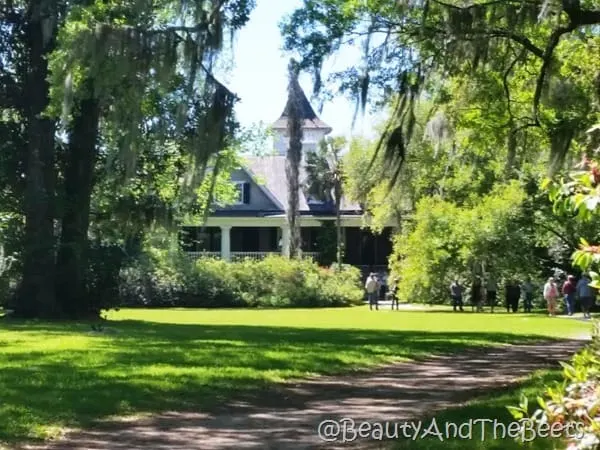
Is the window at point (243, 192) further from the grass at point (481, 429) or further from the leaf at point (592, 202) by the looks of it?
the leaf at point (592, 202)

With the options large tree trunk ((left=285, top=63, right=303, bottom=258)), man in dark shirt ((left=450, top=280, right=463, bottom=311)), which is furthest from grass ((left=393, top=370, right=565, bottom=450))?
large tree trunk ((left=285, top=63, right=303, bottom=258))

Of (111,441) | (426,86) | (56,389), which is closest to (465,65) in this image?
(426,86)

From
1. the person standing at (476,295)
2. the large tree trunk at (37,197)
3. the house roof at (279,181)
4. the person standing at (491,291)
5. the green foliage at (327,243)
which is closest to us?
the large tree trunk at (37,197)

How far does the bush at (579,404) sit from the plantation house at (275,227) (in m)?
53.3

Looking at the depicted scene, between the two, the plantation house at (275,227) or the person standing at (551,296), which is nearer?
the person standing at (551,296)

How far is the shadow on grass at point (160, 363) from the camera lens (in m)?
10.1

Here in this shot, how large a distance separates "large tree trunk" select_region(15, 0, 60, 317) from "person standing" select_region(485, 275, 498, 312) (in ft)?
65.1

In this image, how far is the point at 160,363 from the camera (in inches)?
547

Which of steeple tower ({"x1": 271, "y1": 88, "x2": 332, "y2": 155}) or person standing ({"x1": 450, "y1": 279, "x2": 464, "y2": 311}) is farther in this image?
steeple tower ({"x1": 271, "y1": 88, "x2": 332, "y2": 155})

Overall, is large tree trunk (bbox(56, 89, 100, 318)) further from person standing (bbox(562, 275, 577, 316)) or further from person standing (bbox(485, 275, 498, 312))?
person standing (bbox(485, 275, 498, 312))

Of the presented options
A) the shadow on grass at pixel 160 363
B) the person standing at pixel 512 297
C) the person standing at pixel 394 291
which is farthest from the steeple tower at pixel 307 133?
the shadow on grass at pixel 160 363

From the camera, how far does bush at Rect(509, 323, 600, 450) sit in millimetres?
3385

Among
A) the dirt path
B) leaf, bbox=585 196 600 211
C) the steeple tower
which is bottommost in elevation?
the dirt path

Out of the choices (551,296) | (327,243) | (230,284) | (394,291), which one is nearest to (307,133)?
(327,243)
